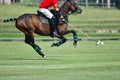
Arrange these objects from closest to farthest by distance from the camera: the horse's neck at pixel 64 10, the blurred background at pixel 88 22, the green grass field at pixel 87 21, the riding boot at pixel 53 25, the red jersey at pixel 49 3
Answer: the red jersey at pixel 49 3 → the riding boot at pixel 53 25 → the horse's neck at pixel 64 10 → the blurred background at pixel 88 22 → the green grass field at pixel 87 21

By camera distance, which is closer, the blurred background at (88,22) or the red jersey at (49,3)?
the red jersey at (49,3)

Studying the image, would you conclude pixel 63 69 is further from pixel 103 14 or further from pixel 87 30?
pixel 103 14

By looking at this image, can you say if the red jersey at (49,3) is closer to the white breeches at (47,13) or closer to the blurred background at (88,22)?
the white breeches at (47,13)

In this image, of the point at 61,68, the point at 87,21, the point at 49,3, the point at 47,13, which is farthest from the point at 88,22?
the point at 61,68

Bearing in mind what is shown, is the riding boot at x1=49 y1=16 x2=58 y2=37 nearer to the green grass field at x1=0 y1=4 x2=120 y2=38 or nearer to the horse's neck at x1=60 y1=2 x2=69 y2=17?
the horse's neck at x1=60 y1=2 x2=69 y2=17


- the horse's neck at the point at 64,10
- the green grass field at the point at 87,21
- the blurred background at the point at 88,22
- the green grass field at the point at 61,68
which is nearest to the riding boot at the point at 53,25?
the horse's neck at the point at 64,10

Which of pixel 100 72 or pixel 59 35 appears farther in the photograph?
pixel 59 35

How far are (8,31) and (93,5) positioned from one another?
31253 mm

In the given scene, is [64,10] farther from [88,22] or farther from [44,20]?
[88,22]

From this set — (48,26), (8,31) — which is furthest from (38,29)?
(8,31)

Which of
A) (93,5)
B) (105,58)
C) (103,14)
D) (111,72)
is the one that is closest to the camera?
(111,72)

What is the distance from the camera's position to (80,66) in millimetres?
20375

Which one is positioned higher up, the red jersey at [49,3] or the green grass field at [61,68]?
the red jersey at [49,3]

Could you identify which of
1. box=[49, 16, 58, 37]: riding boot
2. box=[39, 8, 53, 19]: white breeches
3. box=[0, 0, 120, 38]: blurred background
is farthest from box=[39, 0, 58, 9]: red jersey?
box=[0, 0, 120, 38]: blurred background
